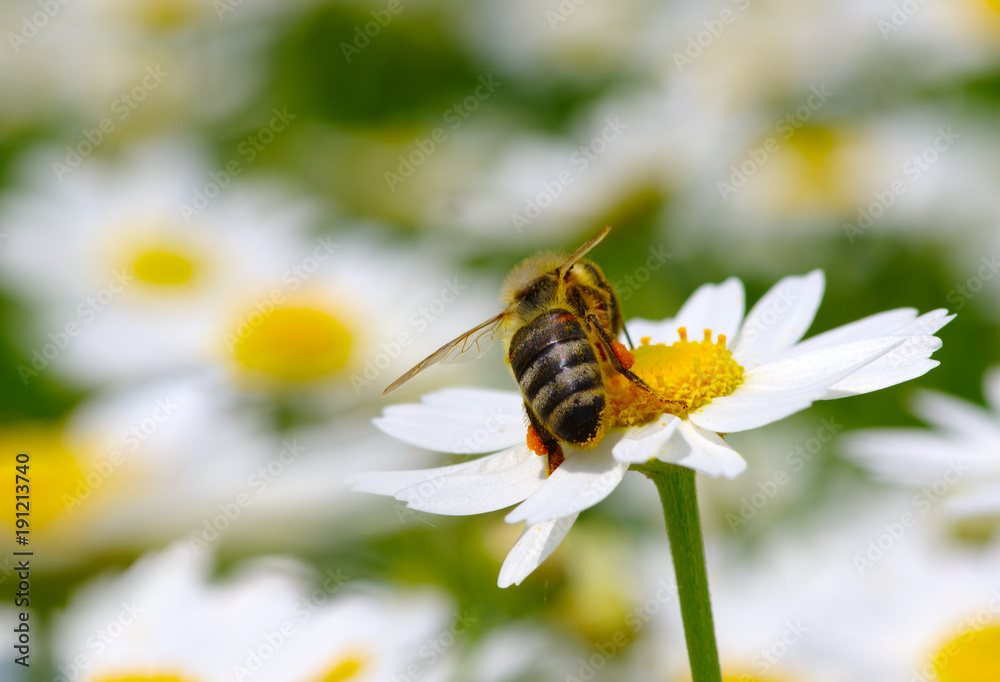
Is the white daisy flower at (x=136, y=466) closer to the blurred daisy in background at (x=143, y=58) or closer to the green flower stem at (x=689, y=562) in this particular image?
the green flower stem at (x=689, y=562)

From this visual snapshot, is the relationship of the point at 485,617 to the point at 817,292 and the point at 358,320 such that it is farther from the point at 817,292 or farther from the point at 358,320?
the point at 358,320

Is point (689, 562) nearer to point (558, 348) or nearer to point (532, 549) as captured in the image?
point (532, 549)
